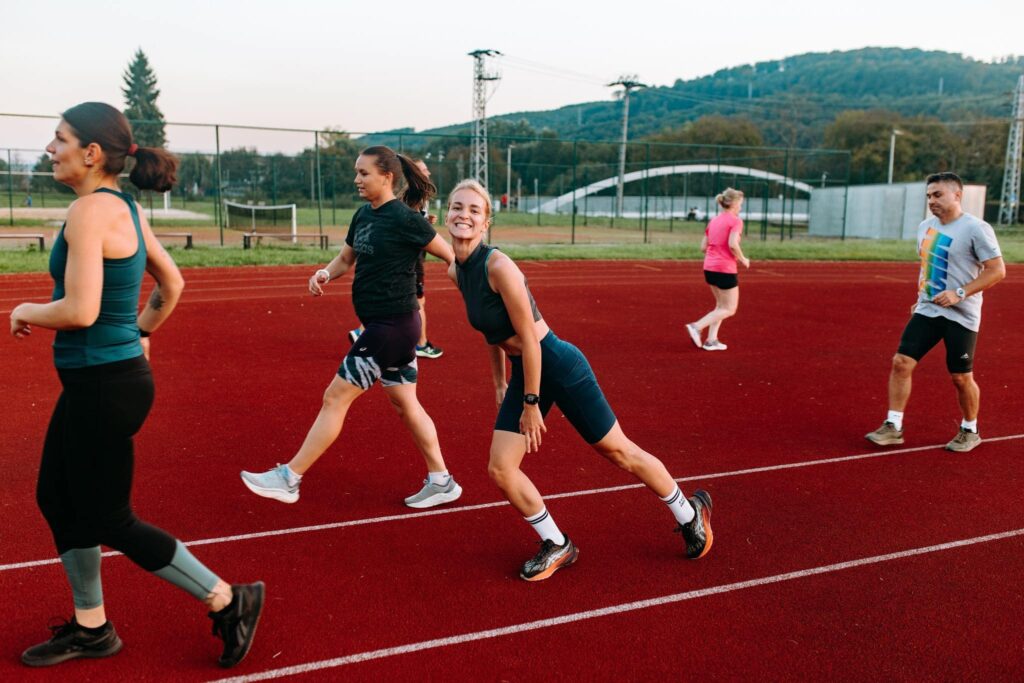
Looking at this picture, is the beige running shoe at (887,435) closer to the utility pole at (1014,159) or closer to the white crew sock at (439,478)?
the white crew sock at (439,478)

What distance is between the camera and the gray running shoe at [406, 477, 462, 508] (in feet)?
16.8

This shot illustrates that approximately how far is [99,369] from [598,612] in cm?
232

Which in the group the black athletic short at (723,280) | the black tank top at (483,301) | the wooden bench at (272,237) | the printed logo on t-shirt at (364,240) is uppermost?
the printed logo on t-shirt at (364,240)

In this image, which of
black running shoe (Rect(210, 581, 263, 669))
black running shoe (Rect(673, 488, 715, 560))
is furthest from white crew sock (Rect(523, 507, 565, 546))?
black running shoe (Rect(210, 581, 263, 669))

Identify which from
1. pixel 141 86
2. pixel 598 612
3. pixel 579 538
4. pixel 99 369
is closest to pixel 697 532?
pixel 579 538

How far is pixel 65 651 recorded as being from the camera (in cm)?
335

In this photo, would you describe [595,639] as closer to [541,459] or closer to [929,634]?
[929,634]

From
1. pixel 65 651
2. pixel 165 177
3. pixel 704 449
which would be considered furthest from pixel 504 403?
pixel 704 449

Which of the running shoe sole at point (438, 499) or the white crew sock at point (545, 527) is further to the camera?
the running shoe sole at point (438, 499)

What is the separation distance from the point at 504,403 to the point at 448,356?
568 cm

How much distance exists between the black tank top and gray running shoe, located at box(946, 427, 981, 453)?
4028mm

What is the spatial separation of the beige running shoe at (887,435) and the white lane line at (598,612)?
5.25 feet

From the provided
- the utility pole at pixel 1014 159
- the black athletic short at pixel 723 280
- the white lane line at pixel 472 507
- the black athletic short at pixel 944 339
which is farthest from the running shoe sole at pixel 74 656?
the utility pole at pixel 1014 159

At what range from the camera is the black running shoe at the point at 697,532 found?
14.5 feet
